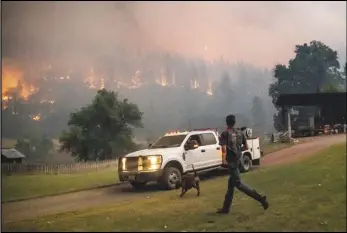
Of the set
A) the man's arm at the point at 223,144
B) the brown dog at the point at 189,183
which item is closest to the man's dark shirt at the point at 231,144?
the man's arm at the point at 223,144

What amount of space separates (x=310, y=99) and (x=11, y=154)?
3.29m

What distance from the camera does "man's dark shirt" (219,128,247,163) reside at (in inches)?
165

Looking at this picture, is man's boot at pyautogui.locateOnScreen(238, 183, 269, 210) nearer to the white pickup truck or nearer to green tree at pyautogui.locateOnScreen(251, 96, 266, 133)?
the white pickup truck

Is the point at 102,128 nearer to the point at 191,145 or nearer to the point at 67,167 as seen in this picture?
the point at 67,167

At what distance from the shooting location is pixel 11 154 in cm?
434

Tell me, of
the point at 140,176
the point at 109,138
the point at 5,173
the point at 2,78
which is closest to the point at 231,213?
the point at 140,176

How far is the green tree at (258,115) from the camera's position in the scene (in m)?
4.48

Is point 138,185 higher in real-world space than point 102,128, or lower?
lower

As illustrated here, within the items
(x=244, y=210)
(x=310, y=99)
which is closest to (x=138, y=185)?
(x=244, y=210)

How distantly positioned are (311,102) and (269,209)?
133cm

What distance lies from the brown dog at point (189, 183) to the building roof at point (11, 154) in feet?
5.25

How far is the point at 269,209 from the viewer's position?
14.5ft

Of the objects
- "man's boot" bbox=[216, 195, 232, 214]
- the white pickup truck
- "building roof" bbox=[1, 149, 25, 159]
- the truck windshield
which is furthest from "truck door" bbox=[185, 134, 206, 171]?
"building roof" bbox=[1, 149, 25, 159]

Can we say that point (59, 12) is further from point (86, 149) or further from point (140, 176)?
point (140, 176)
